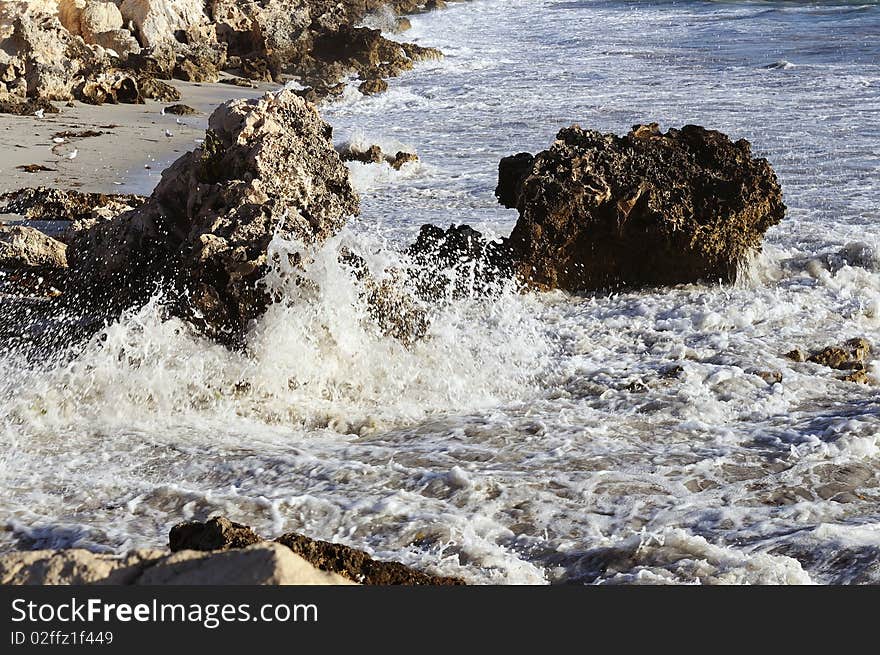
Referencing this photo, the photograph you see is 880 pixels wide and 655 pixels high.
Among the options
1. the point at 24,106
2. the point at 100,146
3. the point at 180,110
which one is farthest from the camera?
the point at 180,110

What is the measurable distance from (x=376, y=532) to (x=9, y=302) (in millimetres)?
3765

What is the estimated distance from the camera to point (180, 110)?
14438 millimetres

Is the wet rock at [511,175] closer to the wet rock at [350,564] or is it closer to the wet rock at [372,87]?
the wet rock at [350,564]

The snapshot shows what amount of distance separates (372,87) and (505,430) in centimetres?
1451

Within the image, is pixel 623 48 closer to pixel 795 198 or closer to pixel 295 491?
pixel 795 198

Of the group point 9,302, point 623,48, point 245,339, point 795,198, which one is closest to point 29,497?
point 245,339

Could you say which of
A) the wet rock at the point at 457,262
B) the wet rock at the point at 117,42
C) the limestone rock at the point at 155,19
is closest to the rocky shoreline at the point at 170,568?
the wet rock at the point at 457,262

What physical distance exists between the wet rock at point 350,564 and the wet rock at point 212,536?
13cm

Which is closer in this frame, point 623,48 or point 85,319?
point 85,319

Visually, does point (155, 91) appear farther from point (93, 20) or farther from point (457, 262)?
point (457, 262)

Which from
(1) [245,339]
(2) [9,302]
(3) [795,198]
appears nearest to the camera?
(1) [245,339]

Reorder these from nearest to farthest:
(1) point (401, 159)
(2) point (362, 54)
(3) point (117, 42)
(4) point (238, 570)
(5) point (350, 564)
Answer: (4) point (238, 570) → (5) point (350, 564) → (1) point (401, 159) → (3) point (117, 42) → (2) point (362, 54)

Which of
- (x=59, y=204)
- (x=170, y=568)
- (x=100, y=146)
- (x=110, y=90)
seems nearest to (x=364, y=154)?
(x=100, y=146)

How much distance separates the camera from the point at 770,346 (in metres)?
6.08
